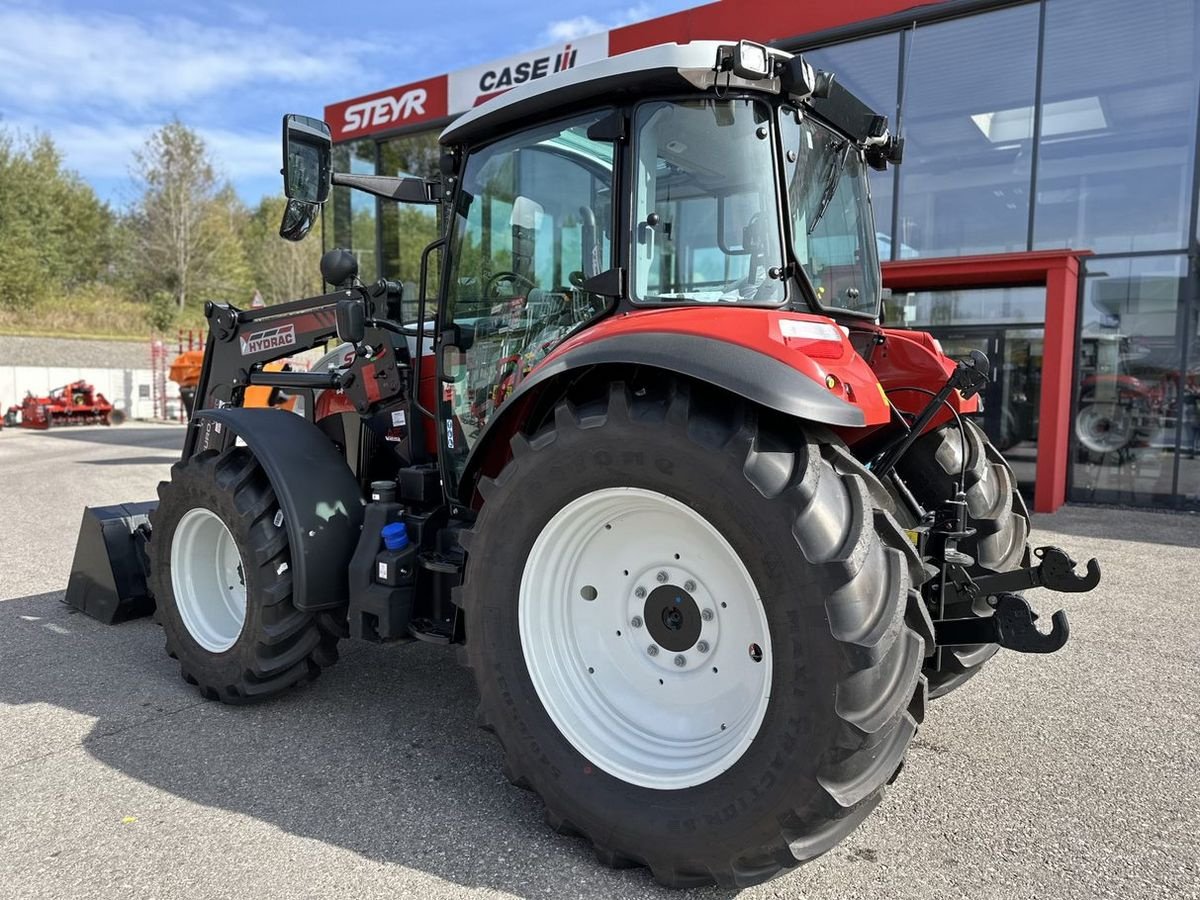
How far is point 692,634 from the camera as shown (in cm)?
251

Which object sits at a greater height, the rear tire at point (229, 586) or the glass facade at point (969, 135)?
the glass facade at point (969, 135)

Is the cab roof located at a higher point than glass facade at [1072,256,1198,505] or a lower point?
higher

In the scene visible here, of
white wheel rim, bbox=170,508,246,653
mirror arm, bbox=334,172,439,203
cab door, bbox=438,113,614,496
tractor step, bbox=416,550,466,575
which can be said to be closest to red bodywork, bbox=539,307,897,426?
cab door, bbox=438,113,614,496

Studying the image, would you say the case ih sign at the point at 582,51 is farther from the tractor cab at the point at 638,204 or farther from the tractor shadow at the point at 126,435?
the tractor shadow at the point at 126,435

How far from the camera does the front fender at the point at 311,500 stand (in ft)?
10.8

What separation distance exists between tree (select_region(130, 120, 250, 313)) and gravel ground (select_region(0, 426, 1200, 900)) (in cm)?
3269

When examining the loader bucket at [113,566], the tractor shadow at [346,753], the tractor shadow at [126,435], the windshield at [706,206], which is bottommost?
the tractor shadow at [126,435]

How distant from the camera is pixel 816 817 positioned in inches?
81.7

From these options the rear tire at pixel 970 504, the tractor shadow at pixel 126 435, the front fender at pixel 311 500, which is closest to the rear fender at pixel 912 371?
the rear tire at pixel 970 504

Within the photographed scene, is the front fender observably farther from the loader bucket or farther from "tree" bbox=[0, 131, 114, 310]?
"tree" bbox=[0, 131, 114, 310]

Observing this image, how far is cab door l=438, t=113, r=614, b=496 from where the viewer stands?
294cm

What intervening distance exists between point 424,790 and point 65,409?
20363mm

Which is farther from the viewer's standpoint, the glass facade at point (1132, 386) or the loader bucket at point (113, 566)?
the glass facade at point (1132, 386)

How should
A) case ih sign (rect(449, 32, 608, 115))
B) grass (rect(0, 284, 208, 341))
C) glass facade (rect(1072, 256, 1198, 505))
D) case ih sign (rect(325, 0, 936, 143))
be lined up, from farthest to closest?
1. grass (rect(0, 284, 208, 341))
2. case ih sign (rect(449, 32, 608, 115))
3. case ih sign (rect(325, 0, 936, 143))
4. glass facade (rect(1072, 256, 1198, 505))
